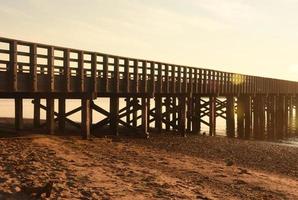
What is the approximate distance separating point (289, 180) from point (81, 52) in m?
8.20

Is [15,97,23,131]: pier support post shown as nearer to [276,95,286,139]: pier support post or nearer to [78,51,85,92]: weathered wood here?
[78,51,85,92]: weathered wood

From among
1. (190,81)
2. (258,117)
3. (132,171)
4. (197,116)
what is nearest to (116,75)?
(132,171)

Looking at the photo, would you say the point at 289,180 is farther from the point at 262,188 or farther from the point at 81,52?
the point at 81,52

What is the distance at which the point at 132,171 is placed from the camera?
12266mm

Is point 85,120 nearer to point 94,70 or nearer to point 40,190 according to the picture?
point 94,70

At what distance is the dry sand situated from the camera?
33.3ft

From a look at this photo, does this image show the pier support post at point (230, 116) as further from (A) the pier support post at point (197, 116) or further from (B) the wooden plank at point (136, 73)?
(B) the wooden plank at point (136, 73)

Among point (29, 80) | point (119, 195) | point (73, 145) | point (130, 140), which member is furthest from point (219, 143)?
point (119, 195)

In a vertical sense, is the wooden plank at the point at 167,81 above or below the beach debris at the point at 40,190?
above

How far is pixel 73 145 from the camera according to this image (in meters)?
15.2

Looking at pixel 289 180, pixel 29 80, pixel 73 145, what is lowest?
pixel 289 180

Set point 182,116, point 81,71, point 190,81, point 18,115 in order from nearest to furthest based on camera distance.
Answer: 1. point 81,71
2. point 18,115
3. point 182,116
4. point 190,81

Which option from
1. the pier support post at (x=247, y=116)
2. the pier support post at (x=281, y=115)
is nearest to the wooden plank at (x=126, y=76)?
the pier support post at (x=247, y=116)

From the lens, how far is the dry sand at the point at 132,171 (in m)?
10.1
